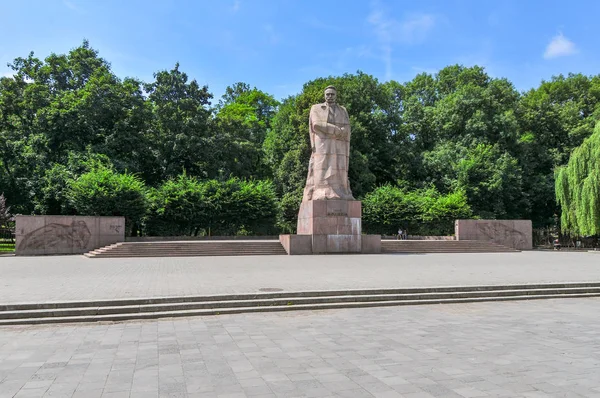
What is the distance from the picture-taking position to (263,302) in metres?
8.42

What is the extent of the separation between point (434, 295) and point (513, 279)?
3.32m

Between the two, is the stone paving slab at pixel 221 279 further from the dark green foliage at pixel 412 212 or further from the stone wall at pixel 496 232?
the dark green foliage at pixel 412 212

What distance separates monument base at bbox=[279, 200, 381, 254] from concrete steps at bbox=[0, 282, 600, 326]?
11.3m

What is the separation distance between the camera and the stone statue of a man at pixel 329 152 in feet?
71.3

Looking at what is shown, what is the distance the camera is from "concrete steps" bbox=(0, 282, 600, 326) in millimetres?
7492

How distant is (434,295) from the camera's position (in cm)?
933

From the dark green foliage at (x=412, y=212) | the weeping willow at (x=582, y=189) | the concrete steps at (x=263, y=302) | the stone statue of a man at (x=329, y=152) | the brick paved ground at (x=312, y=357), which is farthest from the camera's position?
the dark green foliage at (x=412, y=212)

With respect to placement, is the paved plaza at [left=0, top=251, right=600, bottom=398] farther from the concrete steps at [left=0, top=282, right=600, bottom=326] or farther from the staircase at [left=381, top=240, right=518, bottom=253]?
the staircase at [left=381, top=240, right=518, bottom=253]

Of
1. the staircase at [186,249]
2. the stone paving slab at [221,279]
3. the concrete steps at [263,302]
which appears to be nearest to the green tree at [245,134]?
the staircase at [186,249]

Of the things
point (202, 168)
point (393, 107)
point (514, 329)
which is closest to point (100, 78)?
point (202, 168)

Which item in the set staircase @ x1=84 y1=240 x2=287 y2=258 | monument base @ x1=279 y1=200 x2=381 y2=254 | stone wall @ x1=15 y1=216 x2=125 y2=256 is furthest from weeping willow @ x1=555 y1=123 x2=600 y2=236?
stone wall @ x1=15 y1=216 x2=125 y2=256

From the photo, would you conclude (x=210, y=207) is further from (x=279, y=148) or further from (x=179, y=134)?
(x=279, y=148)

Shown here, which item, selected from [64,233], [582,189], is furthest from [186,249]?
[582,189]

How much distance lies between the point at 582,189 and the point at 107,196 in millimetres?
27643
